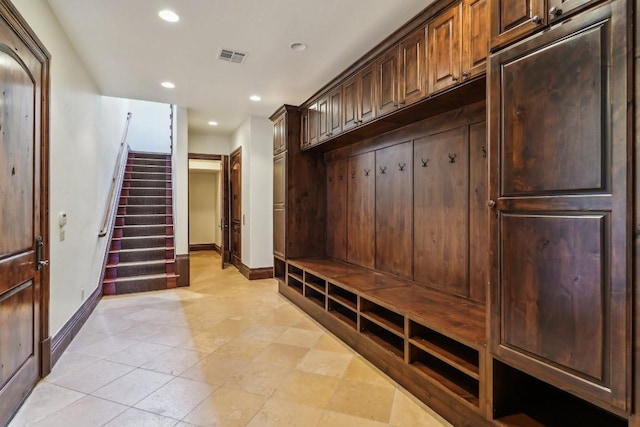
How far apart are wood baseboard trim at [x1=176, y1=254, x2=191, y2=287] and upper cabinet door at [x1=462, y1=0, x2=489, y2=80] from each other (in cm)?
478

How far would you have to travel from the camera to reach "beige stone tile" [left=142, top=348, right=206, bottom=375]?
8.46 feet

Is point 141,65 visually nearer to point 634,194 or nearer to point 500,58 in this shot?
point 500,58

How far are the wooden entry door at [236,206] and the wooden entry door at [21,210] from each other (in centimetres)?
385

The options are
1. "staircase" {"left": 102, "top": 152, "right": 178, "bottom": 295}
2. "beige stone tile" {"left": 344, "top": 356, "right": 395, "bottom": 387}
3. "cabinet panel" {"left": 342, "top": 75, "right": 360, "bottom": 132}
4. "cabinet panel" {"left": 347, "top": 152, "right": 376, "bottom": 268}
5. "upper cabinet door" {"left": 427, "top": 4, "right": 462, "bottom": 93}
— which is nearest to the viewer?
"upper cabinet door" {"left": 427, "top": 4, "right": 462, "bottom": 93}

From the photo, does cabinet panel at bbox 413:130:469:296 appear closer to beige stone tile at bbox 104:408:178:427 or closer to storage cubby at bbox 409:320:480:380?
storage cubby at bbox 409:320:480:380

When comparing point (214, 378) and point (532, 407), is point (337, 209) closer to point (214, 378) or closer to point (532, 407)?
point (214, 378)

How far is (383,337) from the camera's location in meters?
2.74

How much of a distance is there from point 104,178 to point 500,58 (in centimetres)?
556

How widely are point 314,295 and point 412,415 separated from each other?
2.17m

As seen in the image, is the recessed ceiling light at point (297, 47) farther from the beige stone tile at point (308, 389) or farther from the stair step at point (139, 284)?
the stair step at point (139, 284)

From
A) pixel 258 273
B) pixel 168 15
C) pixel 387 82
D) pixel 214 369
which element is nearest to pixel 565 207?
pixel 387 82

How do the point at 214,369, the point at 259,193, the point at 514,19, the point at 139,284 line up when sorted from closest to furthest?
the point at 514,19 < the point at 214,369 < the point at 139,284 < the point at 259,193

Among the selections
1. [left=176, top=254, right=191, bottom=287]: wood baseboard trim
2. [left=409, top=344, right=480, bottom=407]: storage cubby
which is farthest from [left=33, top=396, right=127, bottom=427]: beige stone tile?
[left=176, top=254, right=191, bottom=287]: wood baseboard trim

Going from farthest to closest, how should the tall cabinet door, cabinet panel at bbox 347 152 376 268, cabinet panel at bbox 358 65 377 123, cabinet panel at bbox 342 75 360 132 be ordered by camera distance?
cabinet panel at bbox 347 152 376 268, cabinet panel at bbox 342 75 360 132, cabinet panel at bbox 358 65 377 123, the tall cabinet door
